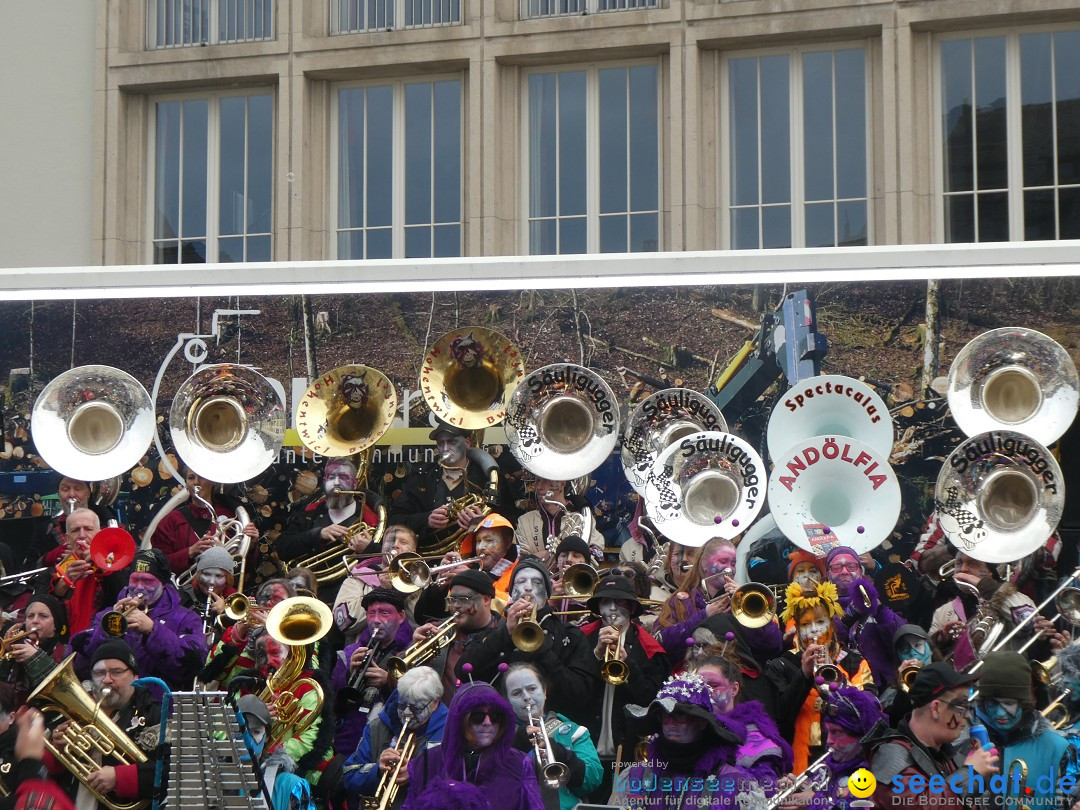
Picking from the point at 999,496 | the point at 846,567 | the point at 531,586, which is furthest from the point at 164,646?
the point at 999,496

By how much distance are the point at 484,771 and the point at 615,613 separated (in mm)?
1683

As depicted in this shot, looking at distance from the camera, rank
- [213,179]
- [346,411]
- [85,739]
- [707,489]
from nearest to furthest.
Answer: [85,739] < [707,489] < [346,411] < [213,179]

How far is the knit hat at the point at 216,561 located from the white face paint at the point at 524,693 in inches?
97.8

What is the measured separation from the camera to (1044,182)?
613 inches

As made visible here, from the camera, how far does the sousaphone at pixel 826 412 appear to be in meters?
10.4

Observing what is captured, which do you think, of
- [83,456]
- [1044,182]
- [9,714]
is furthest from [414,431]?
[1044,182]

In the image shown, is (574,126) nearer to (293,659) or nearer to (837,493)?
(837,493)

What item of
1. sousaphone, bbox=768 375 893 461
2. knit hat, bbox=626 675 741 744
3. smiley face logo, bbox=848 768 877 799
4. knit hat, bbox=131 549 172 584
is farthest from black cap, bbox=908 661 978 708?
knit hat, bbox=131 549 172 584

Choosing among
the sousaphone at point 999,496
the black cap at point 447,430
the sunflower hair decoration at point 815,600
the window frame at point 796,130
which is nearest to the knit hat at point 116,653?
the black cap at point 447,430

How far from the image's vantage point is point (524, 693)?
8.74m

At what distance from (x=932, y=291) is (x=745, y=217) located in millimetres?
5837

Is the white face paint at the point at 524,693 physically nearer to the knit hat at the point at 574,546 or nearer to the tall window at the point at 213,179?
the knit hat at the point at 574,546

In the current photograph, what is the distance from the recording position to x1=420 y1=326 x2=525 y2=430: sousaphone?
10859mm

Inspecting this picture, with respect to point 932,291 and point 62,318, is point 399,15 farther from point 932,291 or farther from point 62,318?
point 932,291
